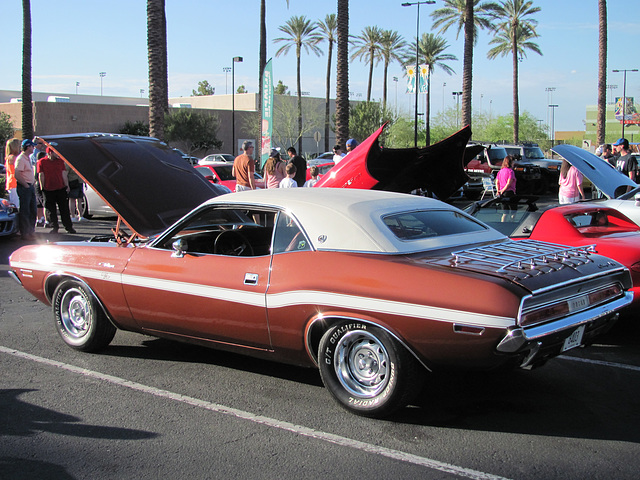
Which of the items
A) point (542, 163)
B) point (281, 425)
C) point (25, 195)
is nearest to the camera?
point (281, 425)

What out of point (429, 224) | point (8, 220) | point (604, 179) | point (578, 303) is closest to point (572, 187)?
point (604, 179)

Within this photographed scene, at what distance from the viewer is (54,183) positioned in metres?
12.8

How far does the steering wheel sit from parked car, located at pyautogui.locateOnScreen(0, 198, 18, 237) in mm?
8079

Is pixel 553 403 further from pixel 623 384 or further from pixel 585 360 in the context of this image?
pixel 585 360

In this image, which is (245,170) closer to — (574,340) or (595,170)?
(595,170)

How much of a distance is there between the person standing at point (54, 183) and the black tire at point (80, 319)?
25.0 feet

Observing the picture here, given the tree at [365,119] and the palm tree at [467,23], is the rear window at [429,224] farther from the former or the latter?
the tree at [365,119]

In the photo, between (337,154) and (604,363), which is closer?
(604,363)

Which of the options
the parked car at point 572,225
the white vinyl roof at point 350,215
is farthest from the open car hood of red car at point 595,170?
the white vinyl roof at point 350,215

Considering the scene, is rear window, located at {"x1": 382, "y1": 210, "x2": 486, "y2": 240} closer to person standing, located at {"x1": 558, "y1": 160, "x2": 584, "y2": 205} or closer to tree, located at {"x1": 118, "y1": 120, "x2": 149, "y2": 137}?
person standing, located at {"x1": 558, "y1": 160, "x2": 584, "y2": 205}

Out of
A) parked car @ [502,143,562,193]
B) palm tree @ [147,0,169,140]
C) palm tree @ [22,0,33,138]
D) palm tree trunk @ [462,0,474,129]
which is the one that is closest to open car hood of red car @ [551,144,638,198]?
palm tree @ [147,0,169,140]

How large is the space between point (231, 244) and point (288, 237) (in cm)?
102

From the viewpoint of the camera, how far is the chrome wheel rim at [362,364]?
4.13 m

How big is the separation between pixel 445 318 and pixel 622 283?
1.63 meters
